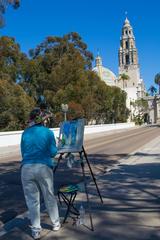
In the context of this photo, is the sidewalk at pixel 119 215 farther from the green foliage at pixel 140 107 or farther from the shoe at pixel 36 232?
the green foliage at pixel 140 107

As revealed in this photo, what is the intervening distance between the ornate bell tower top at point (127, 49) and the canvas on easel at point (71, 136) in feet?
580

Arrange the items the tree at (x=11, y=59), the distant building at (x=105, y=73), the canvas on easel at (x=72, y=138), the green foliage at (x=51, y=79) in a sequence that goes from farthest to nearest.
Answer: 1. the distant building at (x=105, y=73)
2. the tree at (x=11, y=59)
3. the green foliage at (x=51, y=79)
4. the canvas on easel at (x=72, y=138)

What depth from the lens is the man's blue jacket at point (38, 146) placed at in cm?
629

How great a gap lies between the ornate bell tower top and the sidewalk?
174 metres

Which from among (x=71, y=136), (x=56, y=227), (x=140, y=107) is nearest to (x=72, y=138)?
(x=71, y=136)

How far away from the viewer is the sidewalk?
21.1ft

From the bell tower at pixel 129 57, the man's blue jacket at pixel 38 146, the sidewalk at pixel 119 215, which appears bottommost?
the sidewalk at pixel 119 215

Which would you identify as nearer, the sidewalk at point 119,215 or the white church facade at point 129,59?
the sidewalk at point 119,215

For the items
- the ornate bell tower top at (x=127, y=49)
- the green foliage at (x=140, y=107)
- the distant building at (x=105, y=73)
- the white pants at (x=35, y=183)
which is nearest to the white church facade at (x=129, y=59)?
the ornate bell tower top at (x=127, y=49)

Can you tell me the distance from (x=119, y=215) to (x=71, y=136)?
5.29ft

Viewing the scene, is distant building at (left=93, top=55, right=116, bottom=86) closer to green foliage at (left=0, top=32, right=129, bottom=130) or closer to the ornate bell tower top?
the ornate bell tower top

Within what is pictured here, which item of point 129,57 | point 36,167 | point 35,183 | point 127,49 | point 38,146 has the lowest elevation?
point 35,183

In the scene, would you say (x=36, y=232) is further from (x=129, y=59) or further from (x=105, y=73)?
(x=129, y=59)

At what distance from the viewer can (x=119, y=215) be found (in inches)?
299
